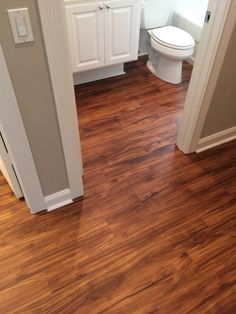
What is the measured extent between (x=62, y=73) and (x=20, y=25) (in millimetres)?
241

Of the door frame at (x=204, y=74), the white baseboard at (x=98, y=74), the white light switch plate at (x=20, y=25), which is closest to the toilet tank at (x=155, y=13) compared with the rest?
the white baseboard at (x=98, y=74)

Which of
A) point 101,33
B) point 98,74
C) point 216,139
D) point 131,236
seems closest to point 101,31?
point 101,33

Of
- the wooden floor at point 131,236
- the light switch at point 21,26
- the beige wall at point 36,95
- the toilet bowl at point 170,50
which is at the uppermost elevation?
the light switch at point 21,26

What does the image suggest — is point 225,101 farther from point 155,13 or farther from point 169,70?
point 155,13

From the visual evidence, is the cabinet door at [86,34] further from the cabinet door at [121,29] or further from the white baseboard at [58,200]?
the white baseboard at [58,200]

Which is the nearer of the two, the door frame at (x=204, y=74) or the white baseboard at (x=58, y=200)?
the door frame at (x=204, y=74)

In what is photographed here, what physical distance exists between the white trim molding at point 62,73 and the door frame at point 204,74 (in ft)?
2.63

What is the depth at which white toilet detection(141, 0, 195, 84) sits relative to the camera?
2447mm

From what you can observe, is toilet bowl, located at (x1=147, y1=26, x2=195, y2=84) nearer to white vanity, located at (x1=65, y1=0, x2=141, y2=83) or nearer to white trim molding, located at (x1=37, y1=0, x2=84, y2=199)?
white vanity, located at (x1=65, y1=0, x2=141, y2=83)

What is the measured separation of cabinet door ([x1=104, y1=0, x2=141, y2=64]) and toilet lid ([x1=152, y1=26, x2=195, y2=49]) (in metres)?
0.23

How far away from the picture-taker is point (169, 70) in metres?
2.67

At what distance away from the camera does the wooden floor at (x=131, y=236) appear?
1.35 metres

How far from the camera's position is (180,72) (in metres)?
2.71

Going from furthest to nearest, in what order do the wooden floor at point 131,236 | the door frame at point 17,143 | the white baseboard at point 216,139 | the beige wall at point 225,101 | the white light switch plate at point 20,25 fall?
the white baseboard at point 216,139 → the beige wall at point 225,101 → the wooden floor at point 131,236 → the door frame at point 17,143 → the white light switch plate at point 20,25
